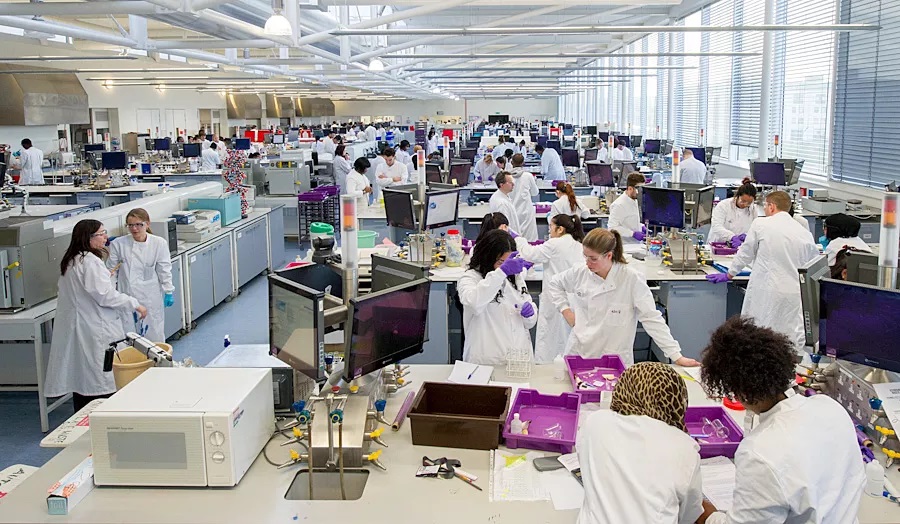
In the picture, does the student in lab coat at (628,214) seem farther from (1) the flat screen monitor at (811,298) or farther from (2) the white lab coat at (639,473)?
(2) the white lab coat at (639,473)

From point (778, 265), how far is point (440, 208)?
248 centimetres

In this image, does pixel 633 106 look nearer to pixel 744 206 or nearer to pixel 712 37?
pixel 712 37

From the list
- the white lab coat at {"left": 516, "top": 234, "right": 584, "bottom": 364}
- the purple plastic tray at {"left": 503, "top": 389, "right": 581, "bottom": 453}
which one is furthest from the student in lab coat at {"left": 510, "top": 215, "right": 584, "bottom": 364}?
the purple plastic tray at {"left": 503, "top": 389, "right": 581, "bottom": 453}

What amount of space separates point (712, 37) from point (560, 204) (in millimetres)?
8905

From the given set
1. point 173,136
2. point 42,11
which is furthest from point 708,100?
point 173,136

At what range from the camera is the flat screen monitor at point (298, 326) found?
260cm

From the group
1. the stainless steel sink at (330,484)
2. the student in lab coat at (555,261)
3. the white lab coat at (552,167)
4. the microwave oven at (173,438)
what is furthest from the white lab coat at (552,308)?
the white lab coat at (552,167)

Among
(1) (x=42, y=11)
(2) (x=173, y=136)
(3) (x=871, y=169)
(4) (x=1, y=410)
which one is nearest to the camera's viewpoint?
(4) (x=1, y=410)

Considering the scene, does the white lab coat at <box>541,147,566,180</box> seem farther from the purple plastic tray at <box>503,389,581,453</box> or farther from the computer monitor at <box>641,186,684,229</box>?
the purple plastic tray at <box>503,389,581,453</box>

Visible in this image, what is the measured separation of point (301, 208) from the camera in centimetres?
1032

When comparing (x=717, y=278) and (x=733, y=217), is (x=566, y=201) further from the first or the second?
(x=717, y=278)

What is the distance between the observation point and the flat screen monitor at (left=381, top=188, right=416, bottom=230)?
5.98 metres

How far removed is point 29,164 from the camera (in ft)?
40.9

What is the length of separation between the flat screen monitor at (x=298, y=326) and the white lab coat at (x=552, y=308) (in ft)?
7.97
